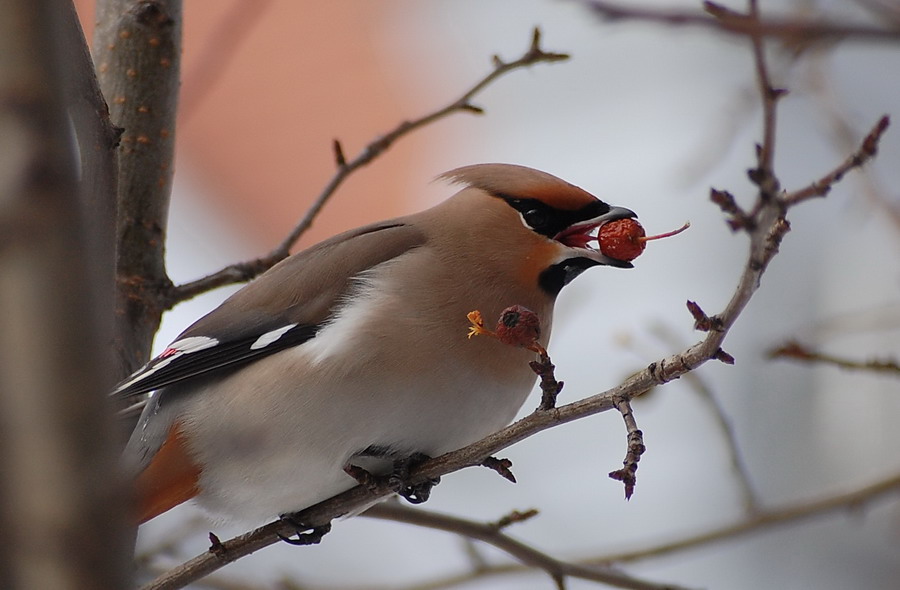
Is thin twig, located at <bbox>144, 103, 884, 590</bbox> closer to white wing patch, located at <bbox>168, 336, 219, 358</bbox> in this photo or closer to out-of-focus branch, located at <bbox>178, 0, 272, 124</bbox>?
white wing patch, located at <bbox>168, 336, 219, 358</bbox>

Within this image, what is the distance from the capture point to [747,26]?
1296mm

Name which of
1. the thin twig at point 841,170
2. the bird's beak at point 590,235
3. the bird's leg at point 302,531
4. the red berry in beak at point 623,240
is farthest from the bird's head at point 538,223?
the thin twig at point 841,170

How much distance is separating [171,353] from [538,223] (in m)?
0.94

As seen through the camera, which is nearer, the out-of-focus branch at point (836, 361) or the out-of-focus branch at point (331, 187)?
the out-of-focus branch at point (836, 361)

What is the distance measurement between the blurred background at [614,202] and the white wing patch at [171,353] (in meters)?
2.56

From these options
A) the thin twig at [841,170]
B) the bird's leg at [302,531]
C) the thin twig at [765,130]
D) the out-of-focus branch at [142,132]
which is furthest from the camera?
the out-of-focus branch at [142,132]

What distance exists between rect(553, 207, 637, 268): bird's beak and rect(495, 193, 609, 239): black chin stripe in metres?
0.01

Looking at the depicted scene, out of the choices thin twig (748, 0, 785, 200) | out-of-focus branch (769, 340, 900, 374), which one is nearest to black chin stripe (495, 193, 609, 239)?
out-of-focus branch (769, 340, 900, 374)

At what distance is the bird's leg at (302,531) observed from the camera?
2.48 meters

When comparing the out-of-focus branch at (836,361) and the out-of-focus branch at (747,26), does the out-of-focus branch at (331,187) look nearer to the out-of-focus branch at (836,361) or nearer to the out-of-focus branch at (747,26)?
the out-of-focus branch at (836,361)

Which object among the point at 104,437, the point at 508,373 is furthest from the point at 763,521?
the point at 104,437

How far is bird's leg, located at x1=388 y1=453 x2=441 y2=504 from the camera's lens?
7.79 ft

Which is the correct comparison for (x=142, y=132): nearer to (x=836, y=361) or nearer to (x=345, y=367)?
(x=345, y=367)

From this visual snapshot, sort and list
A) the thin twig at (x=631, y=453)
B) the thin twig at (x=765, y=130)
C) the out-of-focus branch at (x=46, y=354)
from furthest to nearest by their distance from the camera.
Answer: the thin twig at (x=631, y=453), the thin twig at (x=765, y=130), the out-of-focus branch at (x=46, y=354)
